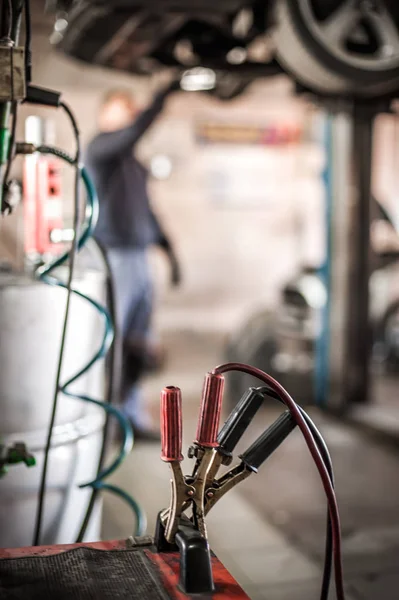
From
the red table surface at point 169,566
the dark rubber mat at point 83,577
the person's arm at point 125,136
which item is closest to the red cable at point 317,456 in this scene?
the red table surface at point 169,566

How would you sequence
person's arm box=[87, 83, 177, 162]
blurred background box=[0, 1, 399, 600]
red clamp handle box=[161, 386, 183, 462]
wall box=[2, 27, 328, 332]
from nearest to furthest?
red clamp handle box=[161, 386, 183, 462], blurred background box=[0, 1, 399, 600], person's arm box=[87, 83, 177, 162], wall box=[2, 27, 328, 332]

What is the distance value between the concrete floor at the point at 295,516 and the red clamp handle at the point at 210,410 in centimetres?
121

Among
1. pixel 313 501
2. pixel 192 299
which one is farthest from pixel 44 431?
pixel 192 299

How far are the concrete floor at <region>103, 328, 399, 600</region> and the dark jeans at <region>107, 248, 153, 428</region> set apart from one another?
0.83ft

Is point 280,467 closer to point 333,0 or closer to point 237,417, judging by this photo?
point 333,0

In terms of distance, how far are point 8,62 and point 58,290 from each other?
2.21 feet

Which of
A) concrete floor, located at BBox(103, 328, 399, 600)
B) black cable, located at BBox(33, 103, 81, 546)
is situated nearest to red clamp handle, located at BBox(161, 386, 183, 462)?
black cable, located at BBox(33, 103, 81, 546)

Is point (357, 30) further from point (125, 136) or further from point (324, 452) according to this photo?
point (324, 452)

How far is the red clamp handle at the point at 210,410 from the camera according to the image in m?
1.21

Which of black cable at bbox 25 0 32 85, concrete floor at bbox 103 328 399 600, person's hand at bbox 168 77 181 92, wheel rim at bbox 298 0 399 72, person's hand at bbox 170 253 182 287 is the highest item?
wheel rim at bbox 298 0 399 72

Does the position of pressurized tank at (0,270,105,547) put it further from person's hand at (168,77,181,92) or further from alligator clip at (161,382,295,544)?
person's hand at (168,77,181,92)

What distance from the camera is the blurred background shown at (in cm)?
255

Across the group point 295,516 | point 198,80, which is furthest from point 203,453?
point 198,80

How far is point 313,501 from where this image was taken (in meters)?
3.07
